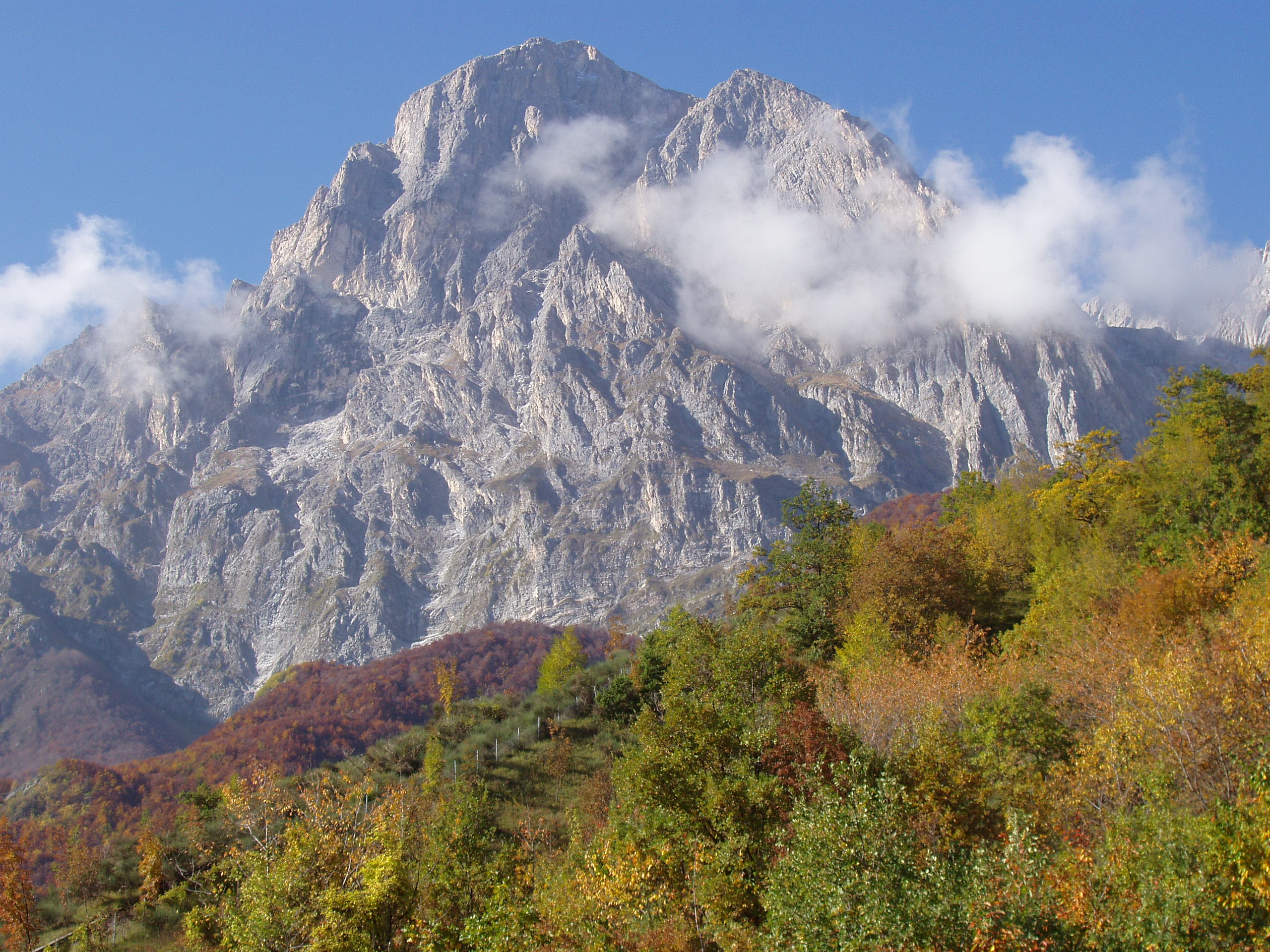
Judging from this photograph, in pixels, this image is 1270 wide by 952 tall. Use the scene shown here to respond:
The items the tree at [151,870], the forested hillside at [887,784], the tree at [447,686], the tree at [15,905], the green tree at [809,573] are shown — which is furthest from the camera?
the tree at [447,686]

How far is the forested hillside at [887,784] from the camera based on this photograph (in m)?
19.5

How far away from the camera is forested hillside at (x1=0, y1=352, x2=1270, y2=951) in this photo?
64.0 feet

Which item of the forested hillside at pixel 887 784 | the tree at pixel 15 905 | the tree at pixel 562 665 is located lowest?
the tree at pixel 15 905

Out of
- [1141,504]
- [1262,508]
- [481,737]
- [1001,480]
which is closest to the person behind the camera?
[1262,508]

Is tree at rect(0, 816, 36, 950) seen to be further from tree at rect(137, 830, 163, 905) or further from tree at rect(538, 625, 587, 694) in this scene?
tree at rect(538, 625, 587, 694)

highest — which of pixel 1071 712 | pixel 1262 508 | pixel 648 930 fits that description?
pixel 1262 508

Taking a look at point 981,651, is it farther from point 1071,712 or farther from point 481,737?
point 481,737

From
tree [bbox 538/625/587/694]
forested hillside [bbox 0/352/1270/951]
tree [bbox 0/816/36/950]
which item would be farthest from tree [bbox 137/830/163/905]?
tree [bbox 538/625/587/694]

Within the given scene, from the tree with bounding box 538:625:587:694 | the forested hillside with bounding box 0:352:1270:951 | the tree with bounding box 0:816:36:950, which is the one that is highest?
the tree with bounding box 538:625:587:694

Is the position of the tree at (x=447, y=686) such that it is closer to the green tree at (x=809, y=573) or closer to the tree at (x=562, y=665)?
the tree at (x=562, y=665)

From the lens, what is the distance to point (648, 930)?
25406 millimetres

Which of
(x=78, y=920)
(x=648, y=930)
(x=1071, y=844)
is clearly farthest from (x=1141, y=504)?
(x=78, y=920)

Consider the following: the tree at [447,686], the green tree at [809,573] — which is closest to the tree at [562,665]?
the tree at [447,686]

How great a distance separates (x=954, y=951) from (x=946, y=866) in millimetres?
2835
